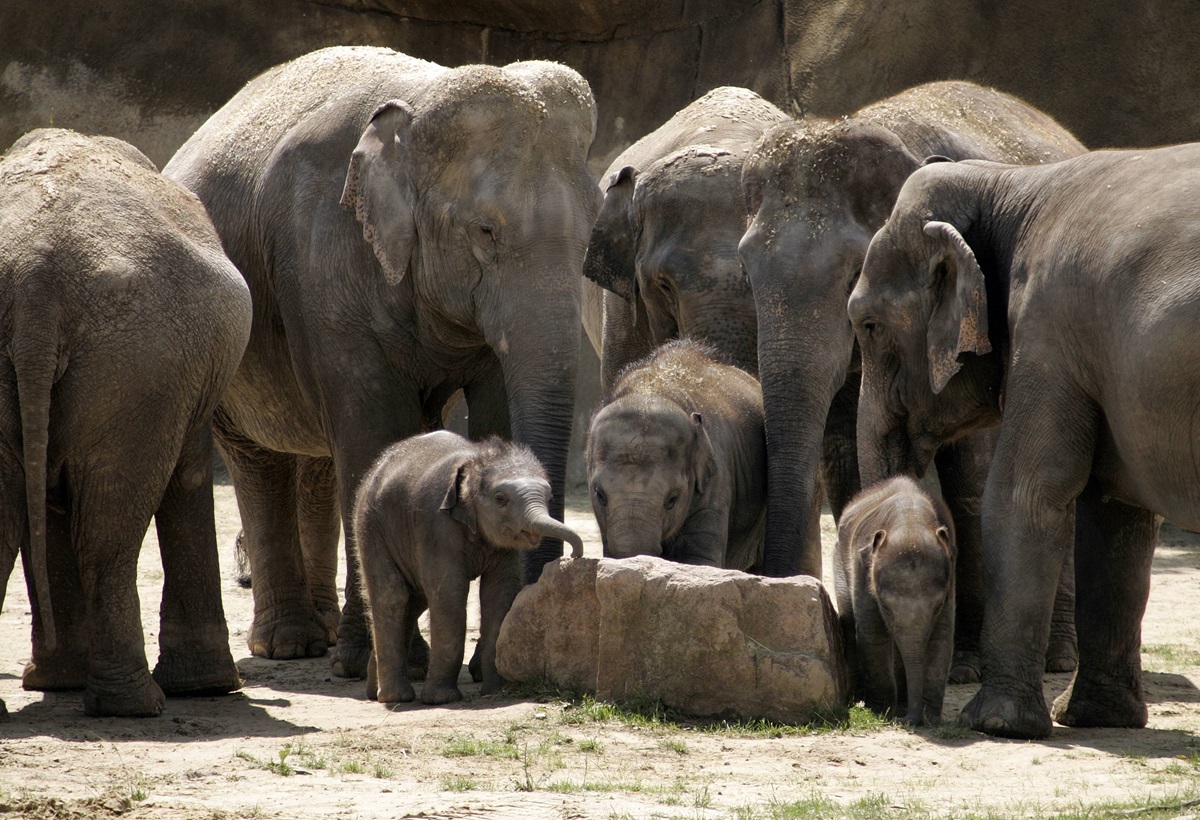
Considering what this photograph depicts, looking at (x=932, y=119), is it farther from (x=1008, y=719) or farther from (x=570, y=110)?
(x=1008, y=719)

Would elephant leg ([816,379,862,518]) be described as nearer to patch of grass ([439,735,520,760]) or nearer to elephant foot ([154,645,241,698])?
elephant foot ([154,645,241,698])

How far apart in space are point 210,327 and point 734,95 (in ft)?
13.0

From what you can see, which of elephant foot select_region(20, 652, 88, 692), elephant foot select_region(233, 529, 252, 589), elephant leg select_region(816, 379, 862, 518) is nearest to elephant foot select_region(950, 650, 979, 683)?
elephant leg select_region(816, 379, 862, 518)

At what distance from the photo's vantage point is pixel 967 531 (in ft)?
25.0

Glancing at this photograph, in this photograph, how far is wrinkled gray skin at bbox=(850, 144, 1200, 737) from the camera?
5.46 m

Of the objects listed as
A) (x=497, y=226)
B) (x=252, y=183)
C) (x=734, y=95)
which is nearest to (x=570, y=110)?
(x=497, y=226)

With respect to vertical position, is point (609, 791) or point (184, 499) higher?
point (184, 499)

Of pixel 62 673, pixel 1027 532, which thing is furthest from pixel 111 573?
pixel 1027 532

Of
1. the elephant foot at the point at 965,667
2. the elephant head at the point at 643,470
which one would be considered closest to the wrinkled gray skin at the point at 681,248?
the elephant head at the point at 643,470

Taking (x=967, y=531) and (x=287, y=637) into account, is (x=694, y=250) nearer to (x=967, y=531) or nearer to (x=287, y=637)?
(x=967, y=531)

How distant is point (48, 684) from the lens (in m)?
6.48

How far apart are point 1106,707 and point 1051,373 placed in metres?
1.23

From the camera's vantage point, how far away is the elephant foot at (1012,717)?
585cm

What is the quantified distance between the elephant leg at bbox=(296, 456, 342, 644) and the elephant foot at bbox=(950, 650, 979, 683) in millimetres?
3159
